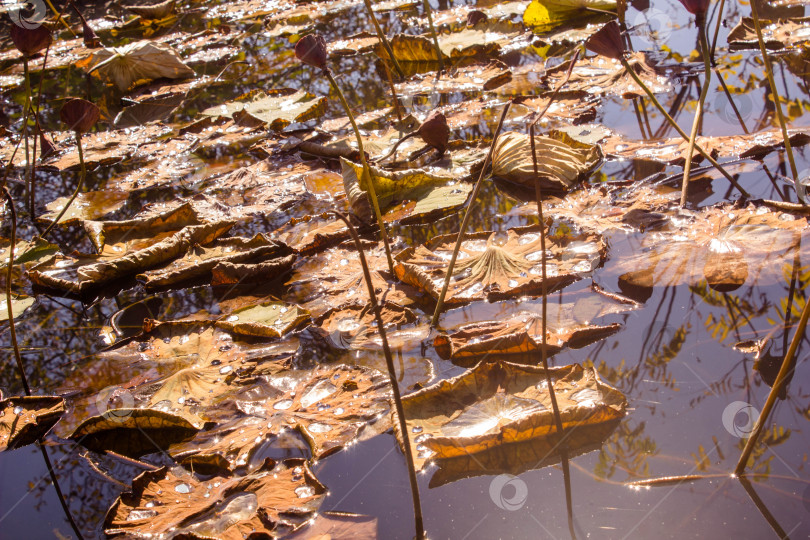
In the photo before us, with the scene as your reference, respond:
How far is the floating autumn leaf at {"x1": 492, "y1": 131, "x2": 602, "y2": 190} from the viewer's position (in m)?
2.20

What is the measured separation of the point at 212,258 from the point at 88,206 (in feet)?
3.11

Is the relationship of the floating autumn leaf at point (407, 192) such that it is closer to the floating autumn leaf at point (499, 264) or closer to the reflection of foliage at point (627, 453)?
the floating autumn leaf at point (499, 264)

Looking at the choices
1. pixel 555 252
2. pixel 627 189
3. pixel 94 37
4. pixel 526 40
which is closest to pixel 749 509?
pixel 555 252

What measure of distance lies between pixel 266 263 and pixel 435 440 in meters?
0.91

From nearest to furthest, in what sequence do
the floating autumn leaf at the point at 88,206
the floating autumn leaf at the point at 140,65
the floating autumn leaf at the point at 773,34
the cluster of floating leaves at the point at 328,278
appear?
the cluster of floating leaves at the point at 328,278 → the floating autumn leaf at the point at 88,206 → the floating autumn leaf at the point at 773,34 → the floating autumn leaf at the point at 140,65

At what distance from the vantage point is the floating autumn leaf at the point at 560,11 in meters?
3.91

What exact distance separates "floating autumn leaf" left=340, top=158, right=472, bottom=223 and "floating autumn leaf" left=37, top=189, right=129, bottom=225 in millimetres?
999

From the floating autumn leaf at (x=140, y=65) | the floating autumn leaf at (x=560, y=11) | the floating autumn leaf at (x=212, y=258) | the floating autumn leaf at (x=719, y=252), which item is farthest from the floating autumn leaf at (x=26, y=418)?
the floating autumn leaf at (x=560, y=11)

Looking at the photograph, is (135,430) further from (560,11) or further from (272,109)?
(560,11)

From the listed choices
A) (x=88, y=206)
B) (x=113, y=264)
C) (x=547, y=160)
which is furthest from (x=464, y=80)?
(x=113, y=264)

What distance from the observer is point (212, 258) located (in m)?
2.04

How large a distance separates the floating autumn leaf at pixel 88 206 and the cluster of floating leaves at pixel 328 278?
11 millimetres

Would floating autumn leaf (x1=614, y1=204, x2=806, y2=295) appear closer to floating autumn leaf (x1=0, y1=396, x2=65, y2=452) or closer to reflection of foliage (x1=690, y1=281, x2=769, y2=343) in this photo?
reflection of foliage (x1=690, y1=281, x2=769, y2=343)

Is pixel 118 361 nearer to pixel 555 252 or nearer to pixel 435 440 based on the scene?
pixel 435 440
